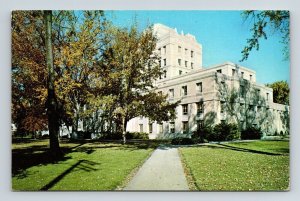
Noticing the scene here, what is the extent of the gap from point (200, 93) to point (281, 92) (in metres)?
1.12

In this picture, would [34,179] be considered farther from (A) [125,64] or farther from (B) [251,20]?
(B) [251,20]

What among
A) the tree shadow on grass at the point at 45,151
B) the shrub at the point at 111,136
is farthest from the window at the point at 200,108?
the shrub at the point at 111,136

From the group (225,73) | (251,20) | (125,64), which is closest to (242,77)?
(225,73)

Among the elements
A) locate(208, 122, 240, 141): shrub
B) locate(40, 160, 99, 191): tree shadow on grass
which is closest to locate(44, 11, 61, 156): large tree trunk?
locate(40, 160, 99, 191): tree shadow on grass

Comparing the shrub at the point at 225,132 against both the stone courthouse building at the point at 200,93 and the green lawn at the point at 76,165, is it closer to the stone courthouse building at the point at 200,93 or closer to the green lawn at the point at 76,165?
the stone courthouse building at the point at 200,93

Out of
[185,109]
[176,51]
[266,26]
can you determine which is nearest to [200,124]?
[185,109]

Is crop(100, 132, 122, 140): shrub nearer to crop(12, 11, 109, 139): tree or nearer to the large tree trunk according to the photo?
crop(12, 11, 109, 139): tree

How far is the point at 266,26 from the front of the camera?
185 inches

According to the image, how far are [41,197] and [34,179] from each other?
0.85ft

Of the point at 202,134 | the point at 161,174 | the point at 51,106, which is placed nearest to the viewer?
the point at 161,174

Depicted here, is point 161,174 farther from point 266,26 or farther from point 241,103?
point 266,26

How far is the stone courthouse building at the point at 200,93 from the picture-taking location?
188 inches

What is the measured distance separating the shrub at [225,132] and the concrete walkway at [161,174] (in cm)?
61

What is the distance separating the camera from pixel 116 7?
4570 mm
